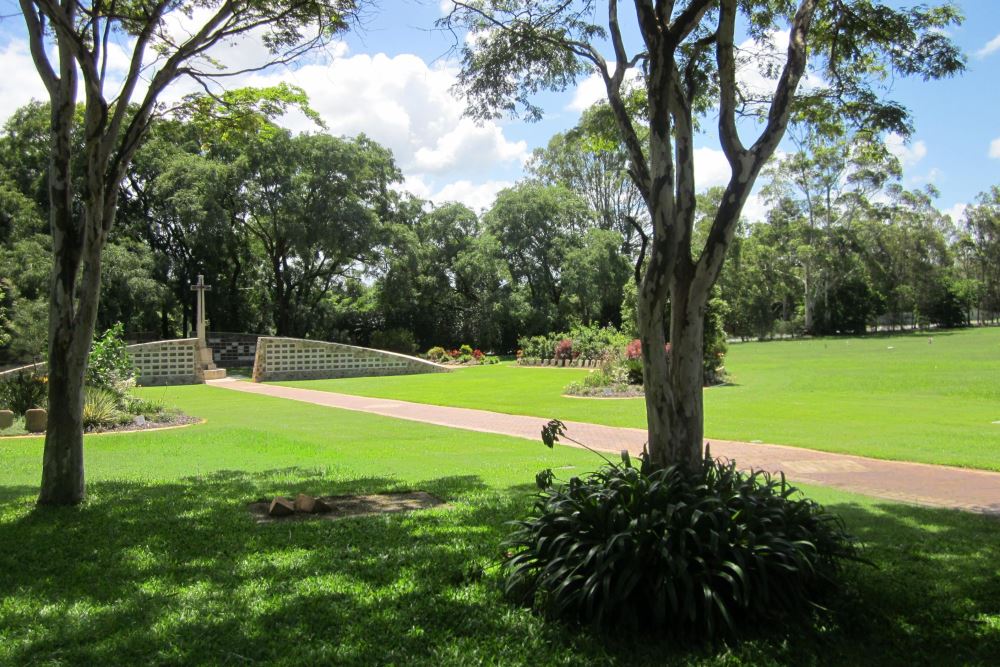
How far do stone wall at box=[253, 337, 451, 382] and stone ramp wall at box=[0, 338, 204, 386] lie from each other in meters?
2.66

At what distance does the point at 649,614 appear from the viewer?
12.1 feet

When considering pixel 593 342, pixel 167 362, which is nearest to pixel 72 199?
pixel 167 362

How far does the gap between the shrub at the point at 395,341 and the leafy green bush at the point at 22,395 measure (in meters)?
25.4

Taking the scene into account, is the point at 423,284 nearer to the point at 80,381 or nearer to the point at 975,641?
the point at 80,381

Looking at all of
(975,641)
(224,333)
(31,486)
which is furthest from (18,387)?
(224,333)

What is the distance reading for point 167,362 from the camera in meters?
25.8

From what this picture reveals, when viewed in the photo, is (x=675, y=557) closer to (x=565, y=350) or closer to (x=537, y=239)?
(x=565, y=350)

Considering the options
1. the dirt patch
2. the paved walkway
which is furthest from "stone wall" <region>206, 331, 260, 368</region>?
the dirt patch

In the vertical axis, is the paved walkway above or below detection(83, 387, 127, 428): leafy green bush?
below

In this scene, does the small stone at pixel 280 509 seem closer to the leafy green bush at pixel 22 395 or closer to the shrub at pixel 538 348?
the leafy green bush at pixel 22 395

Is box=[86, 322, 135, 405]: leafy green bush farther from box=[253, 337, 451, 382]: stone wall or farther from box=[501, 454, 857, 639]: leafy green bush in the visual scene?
box=[253, 337, 451, 382]: stone wall

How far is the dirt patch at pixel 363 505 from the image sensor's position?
6.04m

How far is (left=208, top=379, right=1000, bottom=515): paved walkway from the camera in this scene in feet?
23.5

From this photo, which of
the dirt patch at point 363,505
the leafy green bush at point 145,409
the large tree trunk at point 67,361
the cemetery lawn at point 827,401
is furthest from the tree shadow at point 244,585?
the leafy green bush at point 145,409
